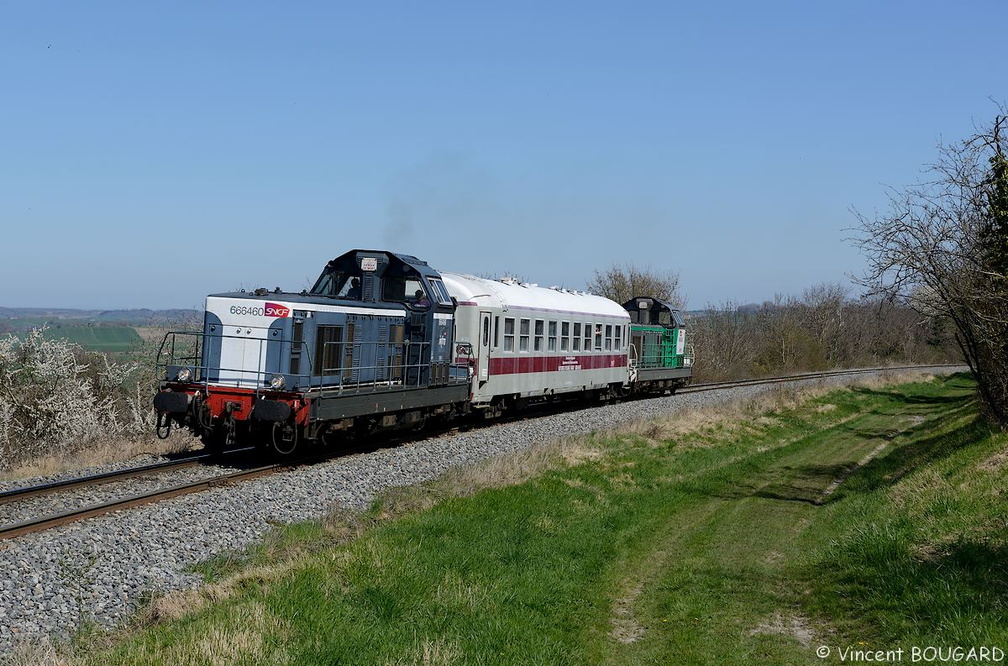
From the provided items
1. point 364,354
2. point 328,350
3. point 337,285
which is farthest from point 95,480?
point 337,285

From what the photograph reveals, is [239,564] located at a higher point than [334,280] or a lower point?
lower

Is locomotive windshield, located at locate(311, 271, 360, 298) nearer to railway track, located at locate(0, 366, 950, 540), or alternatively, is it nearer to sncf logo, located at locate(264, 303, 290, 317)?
sncf logo, located at locate(264, 303, 290, 317)

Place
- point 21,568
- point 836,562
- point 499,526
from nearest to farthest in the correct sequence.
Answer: point 21,568
point 836,562
point 499,526

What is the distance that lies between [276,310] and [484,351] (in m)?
6.64

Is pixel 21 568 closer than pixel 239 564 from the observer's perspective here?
Yes

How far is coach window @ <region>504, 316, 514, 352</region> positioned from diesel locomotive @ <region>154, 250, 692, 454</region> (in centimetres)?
5

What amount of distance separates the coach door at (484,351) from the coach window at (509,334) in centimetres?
105

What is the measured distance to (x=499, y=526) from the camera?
1070 centimetres

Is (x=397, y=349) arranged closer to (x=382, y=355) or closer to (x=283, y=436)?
(x=382, y=355)

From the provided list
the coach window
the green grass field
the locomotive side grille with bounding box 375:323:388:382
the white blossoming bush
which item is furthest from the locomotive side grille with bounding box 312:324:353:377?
the green grass field

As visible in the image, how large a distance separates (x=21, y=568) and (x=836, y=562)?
8350 mm

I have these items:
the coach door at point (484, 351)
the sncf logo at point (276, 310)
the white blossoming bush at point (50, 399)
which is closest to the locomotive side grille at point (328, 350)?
the sncf logo at point (276, 310)

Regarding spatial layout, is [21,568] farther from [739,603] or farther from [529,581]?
[739,603]

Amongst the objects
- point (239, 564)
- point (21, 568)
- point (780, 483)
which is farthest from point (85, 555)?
point (780, 483)
